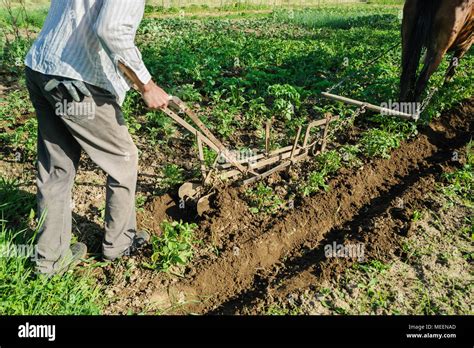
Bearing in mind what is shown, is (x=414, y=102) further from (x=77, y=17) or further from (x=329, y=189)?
(x=77, y=17)

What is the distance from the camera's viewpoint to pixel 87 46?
2.95 meters

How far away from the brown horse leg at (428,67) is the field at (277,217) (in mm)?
400

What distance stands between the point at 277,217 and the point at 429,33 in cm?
386

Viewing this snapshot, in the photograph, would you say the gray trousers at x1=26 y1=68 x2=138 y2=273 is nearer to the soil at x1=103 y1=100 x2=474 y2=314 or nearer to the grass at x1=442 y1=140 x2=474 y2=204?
the soil at x1=103 y1=100 x2=474 y2=314

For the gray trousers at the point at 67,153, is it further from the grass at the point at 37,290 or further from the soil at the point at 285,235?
the soil at the point at 285,235

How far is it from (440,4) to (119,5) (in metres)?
4.96

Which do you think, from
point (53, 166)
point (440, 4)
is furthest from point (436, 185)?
point (53, 166)

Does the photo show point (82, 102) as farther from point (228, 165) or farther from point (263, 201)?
point (263, 201)

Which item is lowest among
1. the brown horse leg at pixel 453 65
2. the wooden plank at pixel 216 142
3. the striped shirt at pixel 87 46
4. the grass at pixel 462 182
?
the grass at pixel 462 182

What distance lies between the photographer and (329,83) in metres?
7.71

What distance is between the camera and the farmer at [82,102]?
2.84m

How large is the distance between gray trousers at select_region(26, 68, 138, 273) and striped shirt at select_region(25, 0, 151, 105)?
0.10 metres

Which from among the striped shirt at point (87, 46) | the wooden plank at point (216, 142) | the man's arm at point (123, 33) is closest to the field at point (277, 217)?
the wooden plank at point (216, 142)

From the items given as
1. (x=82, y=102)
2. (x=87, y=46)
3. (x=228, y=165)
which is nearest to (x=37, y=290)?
(x=82, y=102)
